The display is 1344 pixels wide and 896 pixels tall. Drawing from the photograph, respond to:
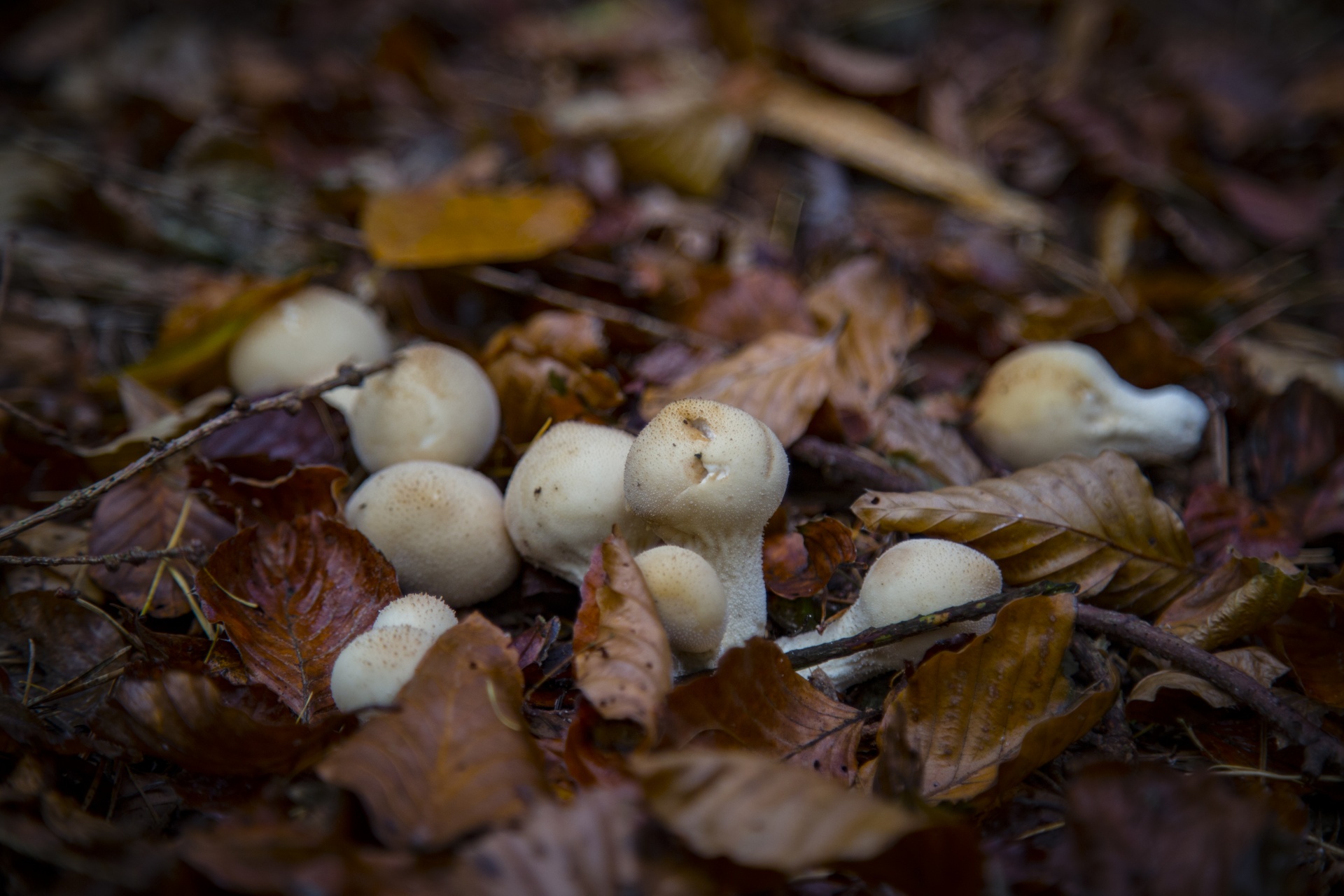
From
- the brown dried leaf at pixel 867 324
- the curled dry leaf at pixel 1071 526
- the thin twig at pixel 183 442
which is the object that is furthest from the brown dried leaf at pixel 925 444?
the thin twig at pixel 183 442

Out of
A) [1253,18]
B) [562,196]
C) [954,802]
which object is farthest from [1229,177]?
[954,802]

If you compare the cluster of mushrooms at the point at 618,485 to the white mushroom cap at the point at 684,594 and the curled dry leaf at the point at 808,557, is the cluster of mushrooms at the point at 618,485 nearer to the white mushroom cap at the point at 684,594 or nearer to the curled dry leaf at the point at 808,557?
the white mushroom cap at the point at 684,594

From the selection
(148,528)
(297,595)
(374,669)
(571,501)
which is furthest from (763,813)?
(148,528)

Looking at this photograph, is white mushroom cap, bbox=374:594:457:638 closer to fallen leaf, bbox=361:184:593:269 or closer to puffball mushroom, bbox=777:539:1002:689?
puffball mushroom, bbox=777:539:1002:689

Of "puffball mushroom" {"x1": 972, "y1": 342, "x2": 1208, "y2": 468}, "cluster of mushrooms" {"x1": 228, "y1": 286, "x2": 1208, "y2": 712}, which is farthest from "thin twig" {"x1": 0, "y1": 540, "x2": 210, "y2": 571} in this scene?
"puffball mushroom" {"x1": 972, "y1": 342, "x2": 1208, "y2": 468}

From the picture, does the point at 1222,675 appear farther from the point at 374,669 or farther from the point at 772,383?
the point at 374,669

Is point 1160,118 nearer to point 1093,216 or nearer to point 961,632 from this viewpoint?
point 1093,216
